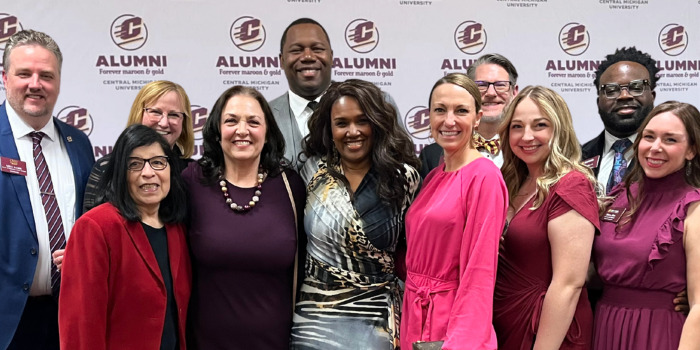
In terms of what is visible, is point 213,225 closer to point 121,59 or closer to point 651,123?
point 651,123

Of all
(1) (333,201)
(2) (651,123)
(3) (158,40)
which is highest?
(3) (158,40)

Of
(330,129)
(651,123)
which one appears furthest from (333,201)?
(651,123)

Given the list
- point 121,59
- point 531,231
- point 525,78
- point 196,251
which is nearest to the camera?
point 531,231

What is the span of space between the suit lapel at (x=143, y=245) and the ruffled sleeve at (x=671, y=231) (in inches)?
74.7

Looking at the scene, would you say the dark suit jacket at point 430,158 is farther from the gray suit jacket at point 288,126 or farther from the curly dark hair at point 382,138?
the curly dark hair at point 382,138

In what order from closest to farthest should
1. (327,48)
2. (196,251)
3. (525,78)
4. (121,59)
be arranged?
(196,251)
(327,48)
(121,59)
(525,78)

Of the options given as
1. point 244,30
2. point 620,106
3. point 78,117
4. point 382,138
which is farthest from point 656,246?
point 78,117

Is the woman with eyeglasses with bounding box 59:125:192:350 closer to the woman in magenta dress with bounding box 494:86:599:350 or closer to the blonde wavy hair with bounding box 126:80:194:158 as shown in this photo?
the blonde wavy hair with bounding box 126:80:194:158

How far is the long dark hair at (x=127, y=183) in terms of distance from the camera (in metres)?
2.86

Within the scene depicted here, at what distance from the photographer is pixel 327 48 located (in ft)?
14.6

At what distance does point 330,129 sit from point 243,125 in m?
0.38

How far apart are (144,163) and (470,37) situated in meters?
3.32

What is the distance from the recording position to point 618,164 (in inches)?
153

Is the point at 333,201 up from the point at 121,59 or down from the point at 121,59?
down
